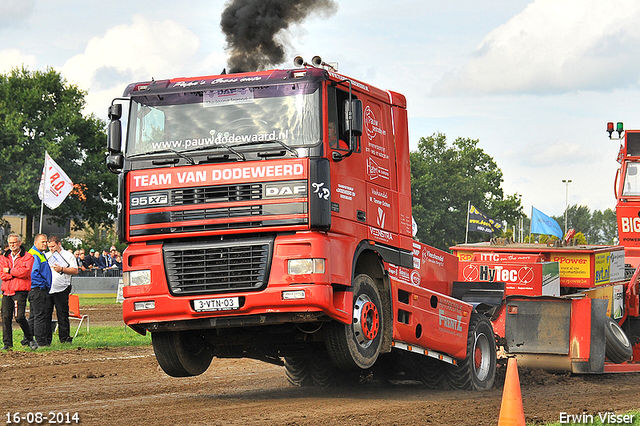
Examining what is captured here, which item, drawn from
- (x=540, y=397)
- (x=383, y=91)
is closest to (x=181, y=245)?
(x=383, y=91)

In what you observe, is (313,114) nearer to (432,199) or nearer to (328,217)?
(328,217)

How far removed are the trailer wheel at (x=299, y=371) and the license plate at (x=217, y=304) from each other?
293 cm

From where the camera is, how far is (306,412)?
8.82m

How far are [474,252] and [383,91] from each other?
4726mm

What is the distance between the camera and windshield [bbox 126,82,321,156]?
897 centimetres

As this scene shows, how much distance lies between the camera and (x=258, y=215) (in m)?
8.82

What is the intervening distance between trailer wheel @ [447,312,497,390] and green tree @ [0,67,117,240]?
141 ft

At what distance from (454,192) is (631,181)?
232 ft

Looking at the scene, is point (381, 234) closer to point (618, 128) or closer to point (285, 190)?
point (285, 190)

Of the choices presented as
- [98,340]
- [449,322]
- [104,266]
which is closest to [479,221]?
[104,266]

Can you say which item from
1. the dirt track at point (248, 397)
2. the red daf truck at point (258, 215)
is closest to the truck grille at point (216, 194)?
the red daf truck at point (258, 215)

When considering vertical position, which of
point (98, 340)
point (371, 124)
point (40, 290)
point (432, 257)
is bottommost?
point (98, 340)

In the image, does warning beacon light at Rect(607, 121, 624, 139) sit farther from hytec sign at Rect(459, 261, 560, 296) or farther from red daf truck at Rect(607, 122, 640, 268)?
hytec sign at Rect(459, 261, 560, 296)

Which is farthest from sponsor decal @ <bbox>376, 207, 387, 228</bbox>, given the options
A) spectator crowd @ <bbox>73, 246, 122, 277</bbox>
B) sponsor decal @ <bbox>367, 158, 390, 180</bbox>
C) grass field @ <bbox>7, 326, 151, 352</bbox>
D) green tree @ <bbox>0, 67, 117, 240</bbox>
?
green tree @ <bbox>0, 67, 117, 240</bbox>
